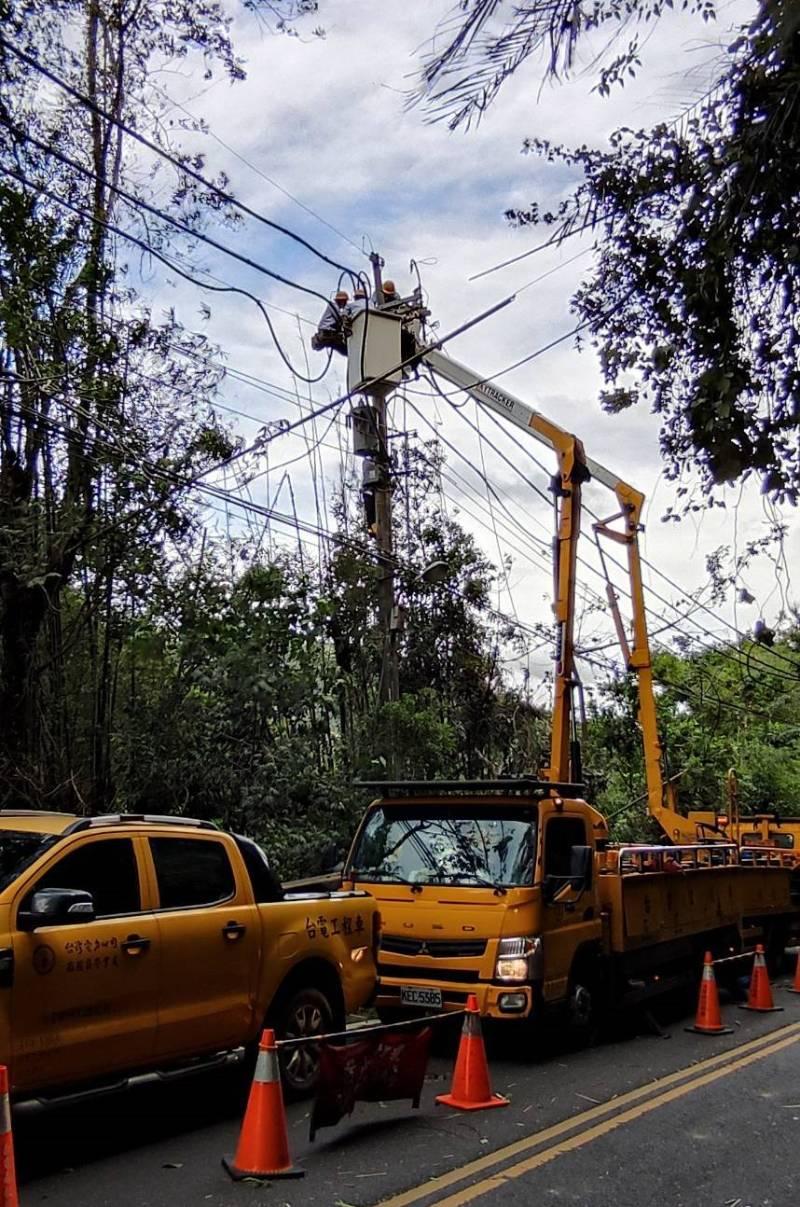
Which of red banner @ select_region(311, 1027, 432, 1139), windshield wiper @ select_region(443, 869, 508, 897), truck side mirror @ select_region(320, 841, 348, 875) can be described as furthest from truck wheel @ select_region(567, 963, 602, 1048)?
red banner @ select_region(311, 1027, 432, 1139)

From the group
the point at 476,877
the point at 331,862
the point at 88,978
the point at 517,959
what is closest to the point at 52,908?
the point at 88,978

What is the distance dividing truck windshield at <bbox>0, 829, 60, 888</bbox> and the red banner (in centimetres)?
198

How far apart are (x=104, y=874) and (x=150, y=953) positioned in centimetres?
53

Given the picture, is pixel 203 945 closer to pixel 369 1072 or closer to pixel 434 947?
pixel 369 1072

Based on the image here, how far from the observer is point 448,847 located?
387 inches

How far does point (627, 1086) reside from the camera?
26.6ft

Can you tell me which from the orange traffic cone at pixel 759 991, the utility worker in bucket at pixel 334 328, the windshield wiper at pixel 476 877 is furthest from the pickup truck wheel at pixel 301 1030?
the utility worker in bucket at pixel 334 328

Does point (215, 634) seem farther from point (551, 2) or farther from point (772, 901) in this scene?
point (551, 2)

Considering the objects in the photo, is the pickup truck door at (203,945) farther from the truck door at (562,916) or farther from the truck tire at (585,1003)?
the truck tire at (585,1003)

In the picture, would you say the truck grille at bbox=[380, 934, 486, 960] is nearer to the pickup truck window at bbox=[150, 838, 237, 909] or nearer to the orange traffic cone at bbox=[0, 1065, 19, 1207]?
the pickup truck window at bbox=[150, 838, 237, 909]

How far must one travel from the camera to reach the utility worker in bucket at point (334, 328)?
14336 mm

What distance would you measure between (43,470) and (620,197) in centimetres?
832

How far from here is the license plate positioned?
9.01m

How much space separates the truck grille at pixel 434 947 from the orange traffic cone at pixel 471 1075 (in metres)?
1.58
